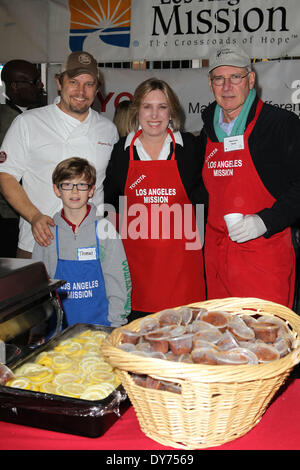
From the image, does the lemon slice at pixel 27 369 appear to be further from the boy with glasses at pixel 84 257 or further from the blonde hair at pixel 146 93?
the blonde hair at pixel 146 93

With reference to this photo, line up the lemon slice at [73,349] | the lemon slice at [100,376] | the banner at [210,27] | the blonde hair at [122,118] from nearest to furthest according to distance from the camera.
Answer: the lemon slice at [100,376] → the lemon slice at [73,349] → the blonde hair at [122,118] → the banner at [210,27]

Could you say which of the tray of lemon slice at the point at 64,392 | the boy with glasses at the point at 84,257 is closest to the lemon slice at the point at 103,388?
the tray of lemon slice at the point at 64,392

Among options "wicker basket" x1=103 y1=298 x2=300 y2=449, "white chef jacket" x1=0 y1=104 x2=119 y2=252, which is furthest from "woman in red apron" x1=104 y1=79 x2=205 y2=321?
"wicker basket" x1=103 y1=298 x2=300 y2=449

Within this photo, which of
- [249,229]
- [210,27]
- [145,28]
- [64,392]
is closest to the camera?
[64,392]

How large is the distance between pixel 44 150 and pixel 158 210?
2.26 ft

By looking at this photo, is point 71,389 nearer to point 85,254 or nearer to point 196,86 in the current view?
point 85,254

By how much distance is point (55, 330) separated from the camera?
152 cm

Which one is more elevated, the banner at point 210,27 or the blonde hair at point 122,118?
the banner at point 210,27

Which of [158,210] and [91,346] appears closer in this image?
[91,346]

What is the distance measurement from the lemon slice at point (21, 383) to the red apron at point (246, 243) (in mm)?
1261

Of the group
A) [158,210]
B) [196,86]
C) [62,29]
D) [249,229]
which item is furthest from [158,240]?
[62,29]

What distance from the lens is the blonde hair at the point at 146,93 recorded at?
2271 mm

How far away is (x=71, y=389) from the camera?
44.7 inches
